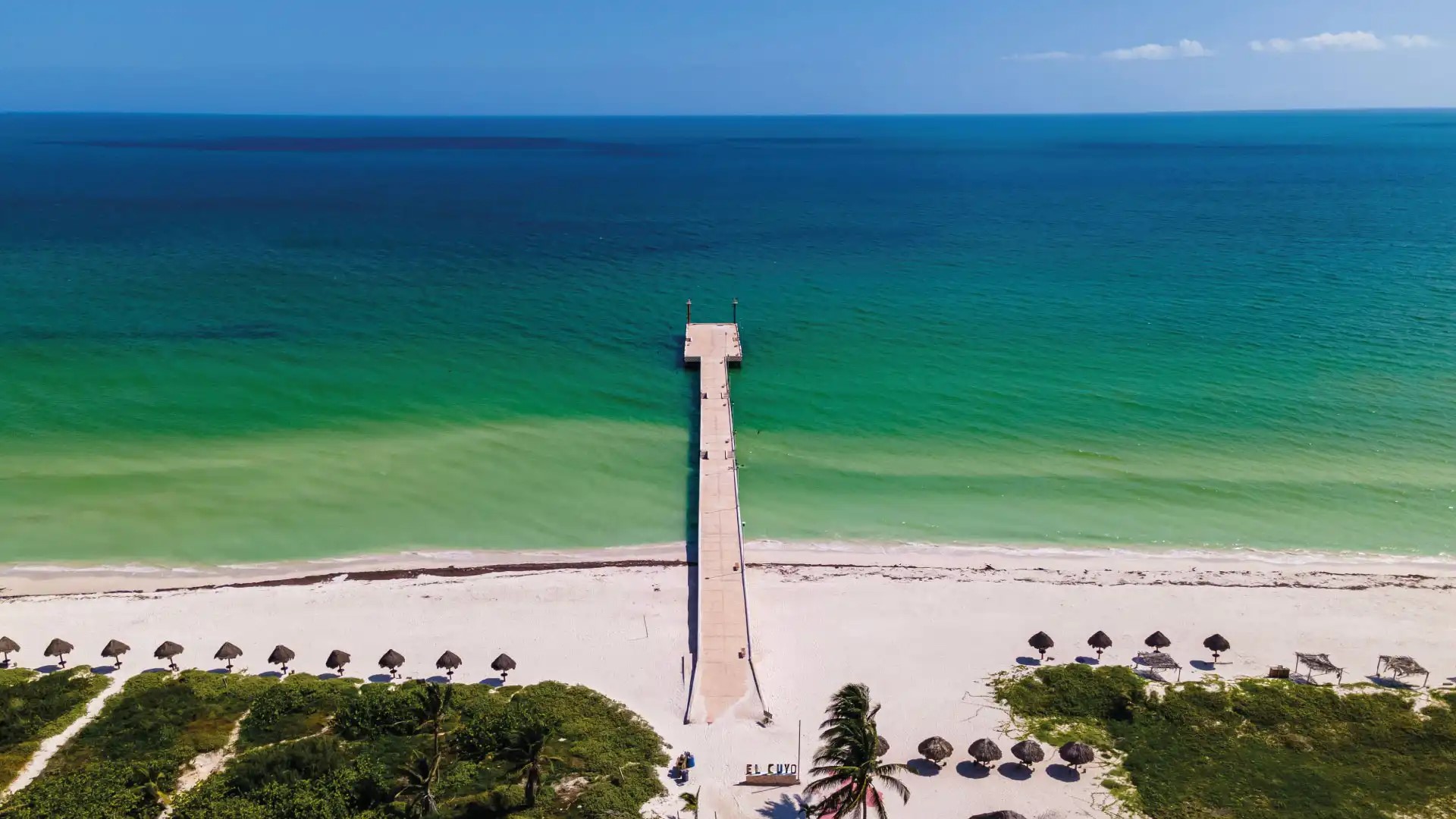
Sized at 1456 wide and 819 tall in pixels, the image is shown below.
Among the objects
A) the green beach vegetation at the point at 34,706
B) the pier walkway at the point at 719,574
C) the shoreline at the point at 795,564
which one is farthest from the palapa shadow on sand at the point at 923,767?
the green beach vegetation at the point at 34,706

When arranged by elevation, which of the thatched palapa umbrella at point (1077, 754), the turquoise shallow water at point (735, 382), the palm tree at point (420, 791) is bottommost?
the palm tree at point (420, 791)

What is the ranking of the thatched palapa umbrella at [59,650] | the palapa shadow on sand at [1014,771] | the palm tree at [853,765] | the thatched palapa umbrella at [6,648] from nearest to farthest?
the palm tree at [853,765] → the palapa shadow on sand at [1014,771] → the thatched palapa umbrella at [59,650] → the thatched palapa umbrella at [6,648]

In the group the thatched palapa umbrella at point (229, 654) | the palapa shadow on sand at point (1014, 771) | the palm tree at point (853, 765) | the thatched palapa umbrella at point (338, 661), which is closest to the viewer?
the palm tree at point (853, 765)

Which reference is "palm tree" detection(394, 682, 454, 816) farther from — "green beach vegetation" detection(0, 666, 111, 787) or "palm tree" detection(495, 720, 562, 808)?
"green beach vegetation" detection(0, 666, 111, 787)

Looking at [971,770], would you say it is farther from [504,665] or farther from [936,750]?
[504,665]

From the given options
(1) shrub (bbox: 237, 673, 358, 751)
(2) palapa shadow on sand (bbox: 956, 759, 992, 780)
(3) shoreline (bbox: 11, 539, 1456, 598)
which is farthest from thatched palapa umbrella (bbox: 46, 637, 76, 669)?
(2) palapa shadow on sand (bbox: 956, 759, 992, 780)

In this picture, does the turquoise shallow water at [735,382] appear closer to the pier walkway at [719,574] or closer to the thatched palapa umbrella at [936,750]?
the pier walkway at [719,574]
